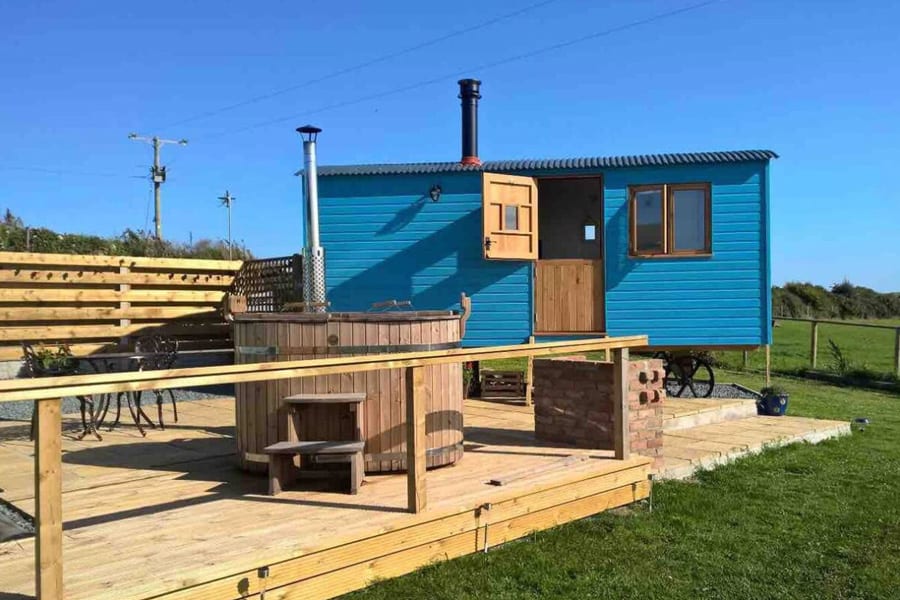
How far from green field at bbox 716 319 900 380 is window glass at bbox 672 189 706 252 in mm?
7373

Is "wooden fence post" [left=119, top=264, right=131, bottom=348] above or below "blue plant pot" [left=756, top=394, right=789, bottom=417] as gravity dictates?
above

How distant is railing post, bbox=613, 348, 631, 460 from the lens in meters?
5.07

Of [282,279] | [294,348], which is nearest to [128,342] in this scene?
[282,279]

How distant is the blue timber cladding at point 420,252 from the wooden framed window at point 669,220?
1472mm

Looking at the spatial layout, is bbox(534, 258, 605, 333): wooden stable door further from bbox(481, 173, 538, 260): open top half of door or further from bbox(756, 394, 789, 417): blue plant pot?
bbox(756, 394, 789, 417): blue plant pot

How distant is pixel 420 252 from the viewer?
30.7 ft

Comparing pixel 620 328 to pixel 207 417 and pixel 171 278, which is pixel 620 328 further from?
pixel 171 278

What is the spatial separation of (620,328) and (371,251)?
3.30 meters

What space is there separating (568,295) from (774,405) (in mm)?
2758

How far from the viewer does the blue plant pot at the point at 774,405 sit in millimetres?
8656

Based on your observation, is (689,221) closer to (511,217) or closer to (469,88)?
(511,217)

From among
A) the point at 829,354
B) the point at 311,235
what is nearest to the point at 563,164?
the point at 311,235

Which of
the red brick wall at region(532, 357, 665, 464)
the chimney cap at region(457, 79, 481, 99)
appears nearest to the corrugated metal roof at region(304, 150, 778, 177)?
the chimney cap at region(457, 79, 481, 99)

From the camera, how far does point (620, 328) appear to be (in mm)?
9172
